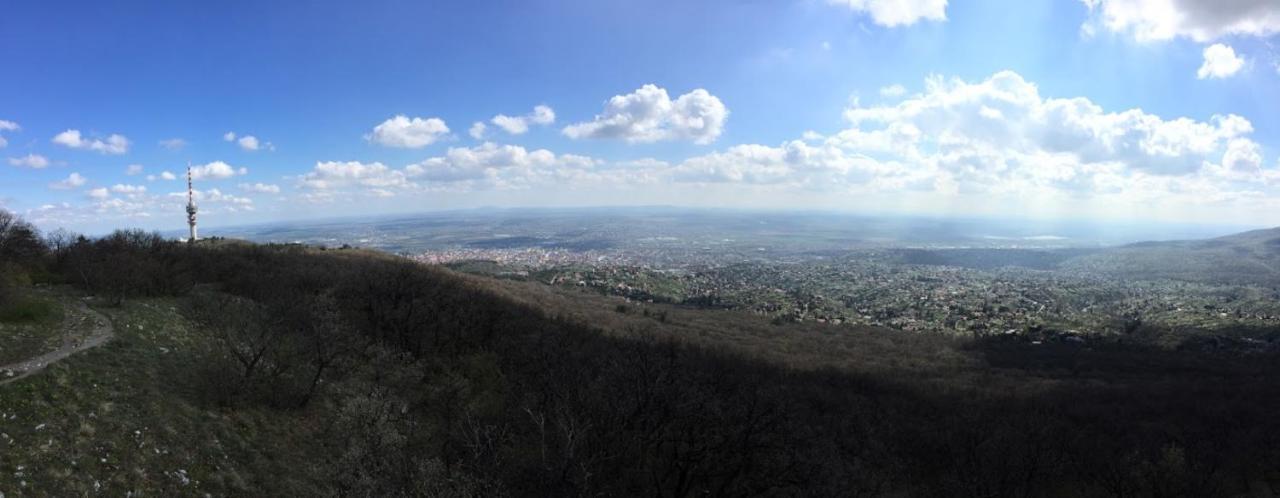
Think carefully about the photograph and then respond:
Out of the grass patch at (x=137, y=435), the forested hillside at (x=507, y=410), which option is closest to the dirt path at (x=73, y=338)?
the grass patch at (x=137, y=435)

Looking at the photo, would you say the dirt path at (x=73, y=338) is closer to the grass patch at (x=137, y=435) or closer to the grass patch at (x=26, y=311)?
the grass patch at (x=137, y=435)

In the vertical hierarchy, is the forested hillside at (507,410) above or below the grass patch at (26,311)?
below

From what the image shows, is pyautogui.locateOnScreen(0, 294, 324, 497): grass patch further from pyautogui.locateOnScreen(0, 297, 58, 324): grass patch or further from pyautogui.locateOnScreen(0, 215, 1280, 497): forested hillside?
Answer: pyautogui.locateOnScreen(0, 297, 58, 324): grass patch

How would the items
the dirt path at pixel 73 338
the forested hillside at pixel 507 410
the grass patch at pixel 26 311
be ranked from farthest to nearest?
the grass patch at pixel 26 311 → the forested hillside at pixel 507 410 → the dirt path at pixel 73 338

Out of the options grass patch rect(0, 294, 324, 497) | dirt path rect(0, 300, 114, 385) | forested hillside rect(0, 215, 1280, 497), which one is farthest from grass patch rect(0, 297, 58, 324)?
forested hillside rect(0, 215, 1280, 497)

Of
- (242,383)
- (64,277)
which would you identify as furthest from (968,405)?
(64,277)

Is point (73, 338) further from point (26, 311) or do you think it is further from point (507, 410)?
point (507, 410)
